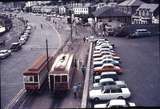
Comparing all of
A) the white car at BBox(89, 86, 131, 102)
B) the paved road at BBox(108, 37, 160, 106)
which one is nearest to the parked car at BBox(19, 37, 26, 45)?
the paved road at BBox(108, 37, 160, 106)

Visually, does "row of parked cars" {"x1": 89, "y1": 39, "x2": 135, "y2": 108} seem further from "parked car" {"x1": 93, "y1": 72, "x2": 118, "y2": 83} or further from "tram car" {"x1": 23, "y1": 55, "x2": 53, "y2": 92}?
"tram car" {"x1": 23, "y1": 55, "x2": 53, "y2": 92}

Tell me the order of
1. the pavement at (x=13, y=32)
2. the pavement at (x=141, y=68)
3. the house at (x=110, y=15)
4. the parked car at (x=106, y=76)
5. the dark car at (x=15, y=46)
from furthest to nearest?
the house at (x=110, y=15) < the dark car at (x=15, y=46) < the pavement at (x=13, y=32) < the parked car at (x=106, y=76) < the pavement at (x=141, y=68)

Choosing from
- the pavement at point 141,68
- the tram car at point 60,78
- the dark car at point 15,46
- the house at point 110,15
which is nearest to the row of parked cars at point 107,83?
the pavement at point 141,68

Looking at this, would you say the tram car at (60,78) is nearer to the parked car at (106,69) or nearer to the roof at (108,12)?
the parked car at (106,69)

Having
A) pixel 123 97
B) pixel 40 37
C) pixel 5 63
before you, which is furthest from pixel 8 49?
pixel 123 97

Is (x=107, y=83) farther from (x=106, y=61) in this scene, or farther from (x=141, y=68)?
(x=106, y=61)

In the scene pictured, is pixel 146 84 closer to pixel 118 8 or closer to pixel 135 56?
pixel 135 56
